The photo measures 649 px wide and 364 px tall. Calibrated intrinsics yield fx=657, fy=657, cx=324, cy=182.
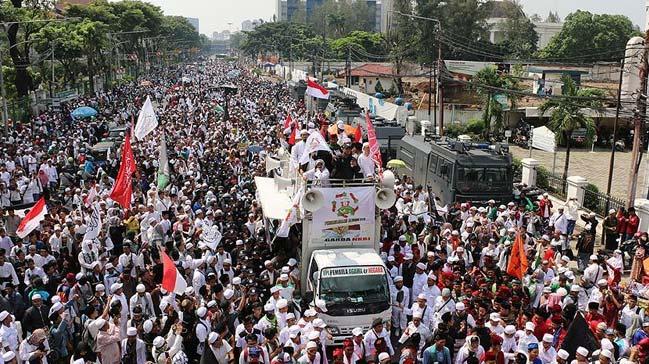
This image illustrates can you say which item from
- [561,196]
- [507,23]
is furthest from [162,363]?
[507,23]

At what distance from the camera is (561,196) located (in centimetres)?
2272

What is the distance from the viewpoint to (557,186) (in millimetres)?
23594

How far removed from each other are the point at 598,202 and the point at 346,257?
42.2 feet

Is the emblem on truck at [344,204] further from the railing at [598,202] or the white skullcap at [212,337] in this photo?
the railing at [598,202]

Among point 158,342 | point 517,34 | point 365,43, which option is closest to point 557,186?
point 158,342

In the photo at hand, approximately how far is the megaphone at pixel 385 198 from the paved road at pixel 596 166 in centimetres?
1525

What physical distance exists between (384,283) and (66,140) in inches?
731

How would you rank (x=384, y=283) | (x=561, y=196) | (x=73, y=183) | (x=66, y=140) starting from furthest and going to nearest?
1. (x=66, y=140)
2. (x=561, y=196)
3. (x=73, y=183)
4. (x=384, y=283)

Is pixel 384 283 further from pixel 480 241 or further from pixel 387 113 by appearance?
pixel 387 113

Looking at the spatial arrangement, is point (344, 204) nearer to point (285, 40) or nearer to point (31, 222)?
point (31, 222)

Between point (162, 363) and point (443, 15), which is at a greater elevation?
point (443, 15)

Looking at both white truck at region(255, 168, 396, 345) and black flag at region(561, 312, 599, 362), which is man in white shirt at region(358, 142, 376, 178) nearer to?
white truck at region(255, 168, 396, 345)

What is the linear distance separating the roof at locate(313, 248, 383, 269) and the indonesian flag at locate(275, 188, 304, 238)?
0.90m

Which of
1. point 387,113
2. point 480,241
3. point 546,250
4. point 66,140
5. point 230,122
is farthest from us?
point 387,113
